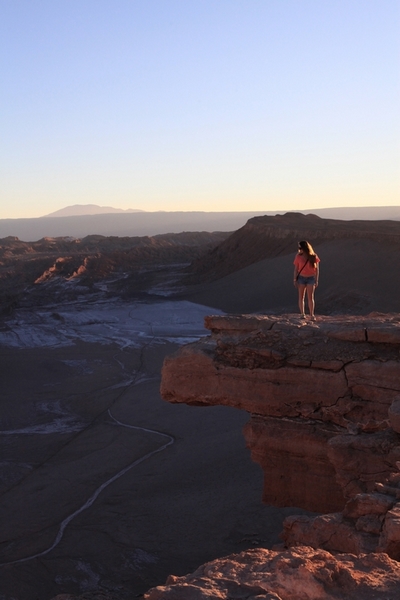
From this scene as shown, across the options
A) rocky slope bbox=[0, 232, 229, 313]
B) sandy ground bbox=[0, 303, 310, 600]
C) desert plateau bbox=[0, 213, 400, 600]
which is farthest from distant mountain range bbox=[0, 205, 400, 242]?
desert plateau bbox=[0, 213, 400, 600]

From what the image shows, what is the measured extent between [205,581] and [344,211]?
17139 cm

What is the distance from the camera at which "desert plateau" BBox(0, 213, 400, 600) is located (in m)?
3.59

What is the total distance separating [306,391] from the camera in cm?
587

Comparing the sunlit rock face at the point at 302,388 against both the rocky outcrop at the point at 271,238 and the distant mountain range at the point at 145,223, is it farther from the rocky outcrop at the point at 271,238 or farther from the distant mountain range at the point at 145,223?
the distant mountain range at the point at 145,223

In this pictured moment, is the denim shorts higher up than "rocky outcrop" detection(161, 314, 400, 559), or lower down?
higher up

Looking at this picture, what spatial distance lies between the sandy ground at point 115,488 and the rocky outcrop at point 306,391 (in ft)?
3.57

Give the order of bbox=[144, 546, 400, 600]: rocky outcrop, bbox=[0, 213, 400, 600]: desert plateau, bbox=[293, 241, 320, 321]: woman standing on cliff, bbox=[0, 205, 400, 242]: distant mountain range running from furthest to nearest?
bbox=[0, 205, 400, 242]: distant mountain range
bbox=[293, 241, 320, 321]: woman standing on cliff
bbox=[0, 213, 400, 600]: desert plateau
bbox=[144, 546, 400, 600]: rocky outcrop

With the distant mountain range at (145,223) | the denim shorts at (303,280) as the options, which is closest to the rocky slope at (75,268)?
the denim shorts at (303,280)

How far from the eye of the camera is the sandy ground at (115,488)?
6516mm

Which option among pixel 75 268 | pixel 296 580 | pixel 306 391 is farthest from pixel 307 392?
pixel 75 268

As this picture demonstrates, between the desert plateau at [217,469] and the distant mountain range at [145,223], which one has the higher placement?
the distant mountain range at [145,223]

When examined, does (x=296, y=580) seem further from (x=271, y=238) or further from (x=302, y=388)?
(x=271, y=238)

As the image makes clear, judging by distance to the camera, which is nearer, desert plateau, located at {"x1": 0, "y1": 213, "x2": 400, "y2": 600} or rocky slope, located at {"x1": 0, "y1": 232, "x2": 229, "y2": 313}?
desert plateau, located at {"x1": 0, "y1": 213, "x2": 400, "y2": 600}

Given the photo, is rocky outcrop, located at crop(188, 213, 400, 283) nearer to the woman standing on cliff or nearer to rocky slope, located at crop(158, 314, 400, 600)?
the woman standing on cliff
